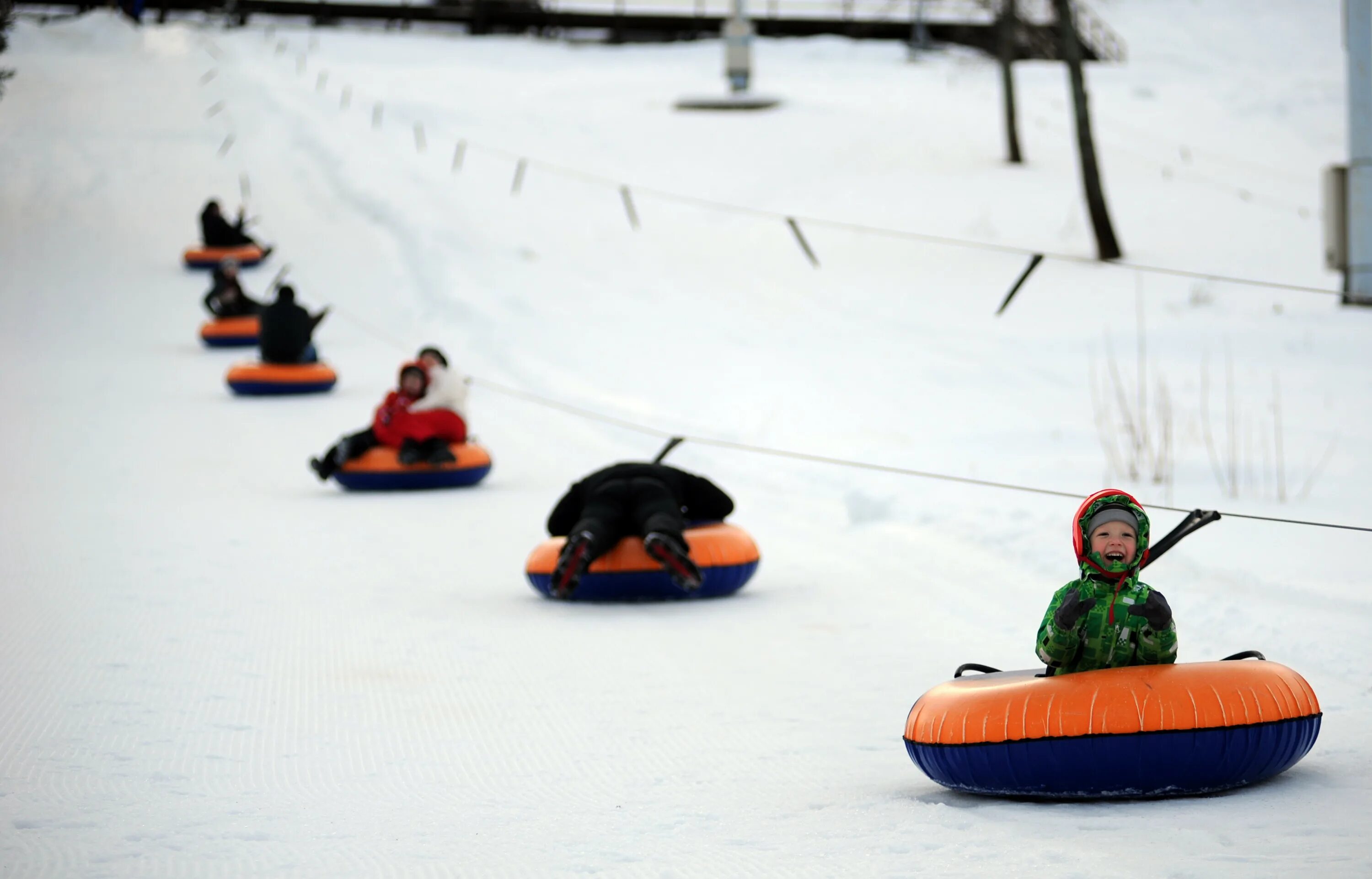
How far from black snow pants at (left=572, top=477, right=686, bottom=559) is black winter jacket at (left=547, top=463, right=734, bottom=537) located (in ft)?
0.14

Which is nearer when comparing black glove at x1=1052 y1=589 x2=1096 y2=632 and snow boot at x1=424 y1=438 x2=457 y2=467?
black glove at x1=1052 y1=589 x2=1096 y2=632

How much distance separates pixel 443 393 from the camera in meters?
10.3

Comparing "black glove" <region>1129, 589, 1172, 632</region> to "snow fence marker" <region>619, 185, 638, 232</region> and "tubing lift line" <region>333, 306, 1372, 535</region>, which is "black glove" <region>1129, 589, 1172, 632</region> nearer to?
"tubing lift line" <region>333, 306, 1372, 535</region>

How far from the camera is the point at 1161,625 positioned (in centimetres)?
393

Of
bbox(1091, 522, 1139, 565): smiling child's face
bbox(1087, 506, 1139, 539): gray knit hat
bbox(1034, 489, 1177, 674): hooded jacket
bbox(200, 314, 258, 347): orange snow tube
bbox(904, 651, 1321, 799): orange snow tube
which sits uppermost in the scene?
bbox(1087, 506, 1139, 539): gray knit hat

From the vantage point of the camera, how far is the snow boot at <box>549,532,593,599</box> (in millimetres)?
6645

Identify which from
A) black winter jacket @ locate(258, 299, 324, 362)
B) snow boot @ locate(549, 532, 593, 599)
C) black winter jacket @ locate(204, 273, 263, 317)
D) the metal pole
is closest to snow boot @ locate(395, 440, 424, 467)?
snow boot @ locate(549, 532, 593, 599)

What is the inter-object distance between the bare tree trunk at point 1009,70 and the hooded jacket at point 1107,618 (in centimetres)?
2095

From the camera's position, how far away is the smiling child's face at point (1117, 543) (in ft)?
12.8

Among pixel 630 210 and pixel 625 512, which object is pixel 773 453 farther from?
pixel 630 210

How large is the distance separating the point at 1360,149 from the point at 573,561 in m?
4.82

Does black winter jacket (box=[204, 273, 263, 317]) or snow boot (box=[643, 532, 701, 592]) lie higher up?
snow boot (box=[643, 532, 701, 592])

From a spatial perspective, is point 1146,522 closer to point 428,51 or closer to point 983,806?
point 983,806

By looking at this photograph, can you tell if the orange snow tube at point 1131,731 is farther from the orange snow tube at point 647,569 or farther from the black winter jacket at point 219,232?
the black winter jacket at point 219,232
